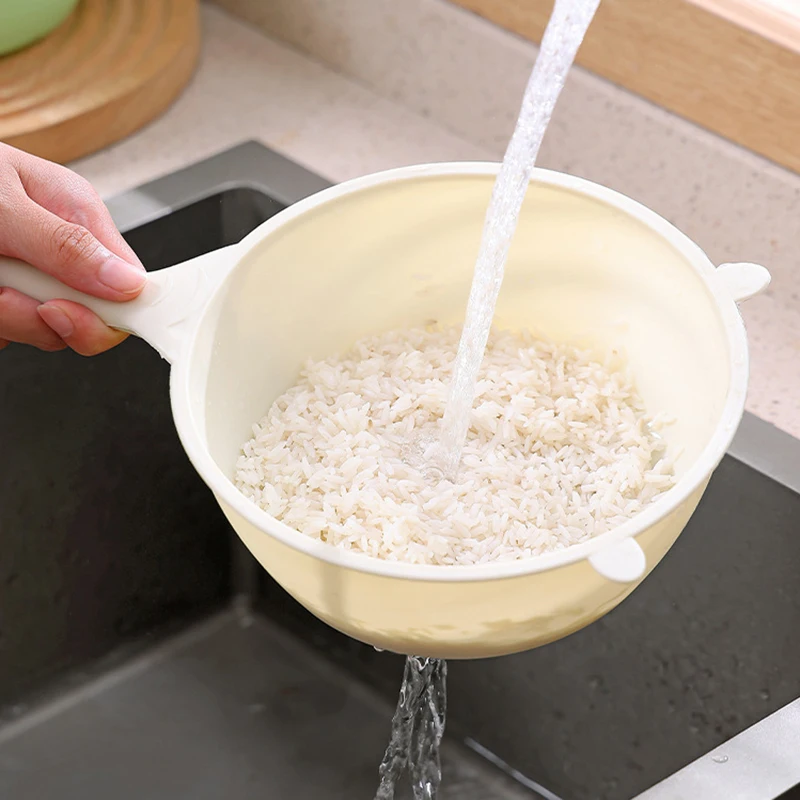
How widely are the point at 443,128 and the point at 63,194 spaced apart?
1.53 ft

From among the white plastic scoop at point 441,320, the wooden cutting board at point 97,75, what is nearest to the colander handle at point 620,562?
the white plastic scoop at point 441,320

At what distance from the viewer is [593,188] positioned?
81cm

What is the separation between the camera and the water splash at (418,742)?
1015 mm

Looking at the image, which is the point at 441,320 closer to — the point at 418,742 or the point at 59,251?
the point at 59,251

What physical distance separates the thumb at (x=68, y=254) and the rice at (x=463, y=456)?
130mm

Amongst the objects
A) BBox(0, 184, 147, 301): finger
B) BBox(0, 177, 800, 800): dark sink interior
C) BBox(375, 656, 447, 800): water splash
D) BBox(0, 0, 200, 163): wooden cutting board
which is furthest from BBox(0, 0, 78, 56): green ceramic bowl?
BBox(375, 656, 447, 800): water splash

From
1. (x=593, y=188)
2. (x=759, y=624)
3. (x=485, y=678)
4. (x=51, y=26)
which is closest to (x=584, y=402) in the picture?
(x=593, y=188)

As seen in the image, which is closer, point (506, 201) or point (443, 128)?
point (506, 201)

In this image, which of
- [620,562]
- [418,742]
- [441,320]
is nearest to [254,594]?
[418,742]

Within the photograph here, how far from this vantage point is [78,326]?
32.5 inches

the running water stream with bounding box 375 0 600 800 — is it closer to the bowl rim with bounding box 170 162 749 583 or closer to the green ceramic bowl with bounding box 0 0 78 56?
the bowl rim with bounding box 170 162 749 583

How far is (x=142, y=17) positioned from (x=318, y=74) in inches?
7.3

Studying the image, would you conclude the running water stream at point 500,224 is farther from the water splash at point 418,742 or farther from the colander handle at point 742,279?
the colander handle at point 742,279

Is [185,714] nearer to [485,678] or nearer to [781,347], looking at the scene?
[485,678]
